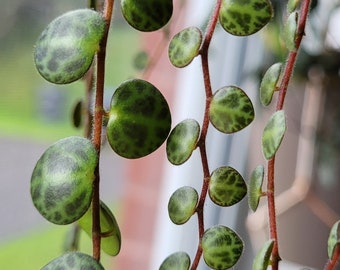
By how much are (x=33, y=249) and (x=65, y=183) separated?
19.6 inches

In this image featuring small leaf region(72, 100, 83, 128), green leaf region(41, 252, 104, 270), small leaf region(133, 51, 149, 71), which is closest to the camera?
green leaf region(41, 252, 104, 270)

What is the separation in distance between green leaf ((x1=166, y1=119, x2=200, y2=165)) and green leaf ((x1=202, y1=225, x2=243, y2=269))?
39 millimetres

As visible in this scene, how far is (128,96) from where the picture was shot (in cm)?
22

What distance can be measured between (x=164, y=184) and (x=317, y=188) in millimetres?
310

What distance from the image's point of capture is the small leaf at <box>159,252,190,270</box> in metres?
0.28

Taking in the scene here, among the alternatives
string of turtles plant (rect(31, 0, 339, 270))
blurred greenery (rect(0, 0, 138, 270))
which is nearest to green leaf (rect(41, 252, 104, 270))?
string of turtles plant (rect(31, 0, 339, 270))

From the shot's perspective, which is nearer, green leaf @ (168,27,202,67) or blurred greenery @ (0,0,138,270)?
green leaf @ (168,27,202,67)

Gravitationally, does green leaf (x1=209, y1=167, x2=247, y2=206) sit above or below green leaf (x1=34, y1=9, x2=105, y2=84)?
below

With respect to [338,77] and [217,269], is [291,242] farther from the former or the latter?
[217,269]

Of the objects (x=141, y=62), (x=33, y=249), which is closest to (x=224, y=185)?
(x=141, y=62)

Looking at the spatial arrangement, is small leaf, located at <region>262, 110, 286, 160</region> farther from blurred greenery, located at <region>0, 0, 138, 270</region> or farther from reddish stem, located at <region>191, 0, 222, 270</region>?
blurred greenery, located at <region>0, 0, 138, 270</region>

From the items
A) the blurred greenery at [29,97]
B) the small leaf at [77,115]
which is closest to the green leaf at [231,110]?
the small leaf at [77,115]

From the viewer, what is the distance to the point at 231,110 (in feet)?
0.88

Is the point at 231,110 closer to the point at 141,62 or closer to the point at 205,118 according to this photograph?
the point at 205,118
